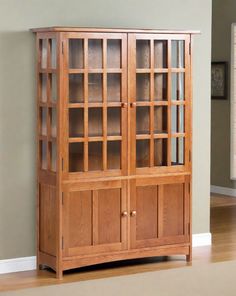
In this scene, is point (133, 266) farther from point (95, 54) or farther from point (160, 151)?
point (95, 54)

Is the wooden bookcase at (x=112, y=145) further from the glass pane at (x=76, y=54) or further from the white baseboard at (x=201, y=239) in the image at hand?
the white baseboard at (x=201, y=239)

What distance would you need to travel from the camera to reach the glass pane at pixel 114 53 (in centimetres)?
596

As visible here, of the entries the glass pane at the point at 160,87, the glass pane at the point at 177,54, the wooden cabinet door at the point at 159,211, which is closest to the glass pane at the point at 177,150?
the wooden cabinet door at the point at 159,211

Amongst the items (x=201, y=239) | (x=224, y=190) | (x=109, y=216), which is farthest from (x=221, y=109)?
(x=109, y=216)

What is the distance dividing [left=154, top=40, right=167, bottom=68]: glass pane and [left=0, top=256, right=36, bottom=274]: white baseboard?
1737 mm

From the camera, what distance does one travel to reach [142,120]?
6.15 m

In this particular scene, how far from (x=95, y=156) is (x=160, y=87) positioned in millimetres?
754

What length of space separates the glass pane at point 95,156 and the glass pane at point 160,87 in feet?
2.01

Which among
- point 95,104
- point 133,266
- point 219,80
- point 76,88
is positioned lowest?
point 133,266

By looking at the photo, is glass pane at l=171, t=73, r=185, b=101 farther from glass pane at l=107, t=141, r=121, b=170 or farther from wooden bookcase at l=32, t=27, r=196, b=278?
glass pane at l=107, t=141, r=121, b=170

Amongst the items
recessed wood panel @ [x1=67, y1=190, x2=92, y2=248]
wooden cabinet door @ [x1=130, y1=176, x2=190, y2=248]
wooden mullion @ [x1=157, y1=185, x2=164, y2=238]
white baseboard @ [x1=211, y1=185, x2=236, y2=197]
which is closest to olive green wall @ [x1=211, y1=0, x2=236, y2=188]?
white baseboard @ [x1=211, y1=185, x2=236, y2=197]

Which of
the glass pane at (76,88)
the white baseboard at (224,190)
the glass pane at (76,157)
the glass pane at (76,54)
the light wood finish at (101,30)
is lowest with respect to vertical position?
the white baseboard at (224,190)

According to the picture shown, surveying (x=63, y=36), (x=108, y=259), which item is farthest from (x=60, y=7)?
(x=108, y=259)

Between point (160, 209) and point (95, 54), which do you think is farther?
point (160, 209)
